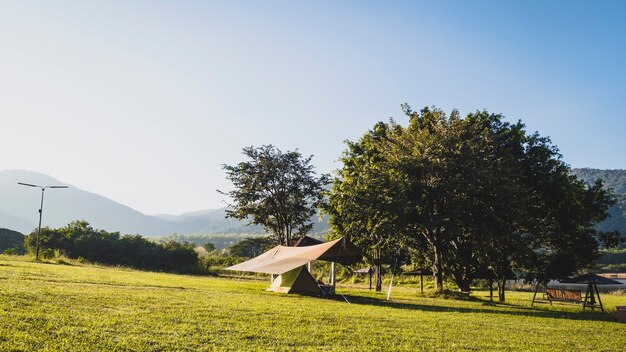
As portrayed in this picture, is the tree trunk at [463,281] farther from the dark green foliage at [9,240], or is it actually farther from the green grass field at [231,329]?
the dark green foliage at [9,240]

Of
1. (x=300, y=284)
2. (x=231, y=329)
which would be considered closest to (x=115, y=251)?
(x=300, y=284)

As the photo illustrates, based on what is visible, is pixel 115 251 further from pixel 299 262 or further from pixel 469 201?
pixel 469 201

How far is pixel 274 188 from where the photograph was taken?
4019cm

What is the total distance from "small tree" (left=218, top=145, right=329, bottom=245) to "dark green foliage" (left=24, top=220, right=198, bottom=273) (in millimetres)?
9556

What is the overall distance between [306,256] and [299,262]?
0.65m

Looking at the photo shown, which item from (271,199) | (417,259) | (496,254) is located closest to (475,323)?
(496,254)

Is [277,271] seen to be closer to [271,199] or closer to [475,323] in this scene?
[475,323]

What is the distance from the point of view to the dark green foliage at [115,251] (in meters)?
44.6

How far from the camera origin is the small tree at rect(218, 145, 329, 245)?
131 feet

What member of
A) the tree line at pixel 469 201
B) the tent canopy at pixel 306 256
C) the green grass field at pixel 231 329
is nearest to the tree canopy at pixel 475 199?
the tree line at pixel 469 201

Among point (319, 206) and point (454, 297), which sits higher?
point (319, 206)

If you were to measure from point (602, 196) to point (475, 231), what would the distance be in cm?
1019

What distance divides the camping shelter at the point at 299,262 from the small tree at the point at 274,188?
16.1 metres

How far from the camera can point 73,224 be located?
52.3 m
